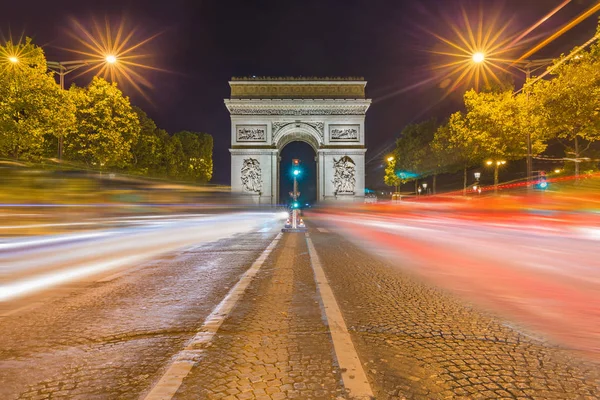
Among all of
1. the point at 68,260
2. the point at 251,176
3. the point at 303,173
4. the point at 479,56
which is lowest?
the point at 68,260

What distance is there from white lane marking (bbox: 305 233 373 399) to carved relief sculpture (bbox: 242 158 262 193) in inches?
1513

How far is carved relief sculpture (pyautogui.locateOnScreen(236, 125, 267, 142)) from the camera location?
4325 centimetres

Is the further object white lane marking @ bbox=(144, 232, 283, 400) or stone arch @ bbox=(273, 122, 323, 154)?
stone arch @ bbox=(273, 122, 323, 154)

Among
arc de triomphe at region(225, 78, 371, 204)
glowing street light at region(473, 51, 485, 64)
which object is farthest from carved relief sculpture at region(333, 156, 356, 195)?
glowing street light at region(473, 51, 485, 64)

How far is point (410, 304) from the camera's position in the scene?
4.38 metres

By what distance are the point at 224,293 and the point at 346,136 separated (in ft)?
130

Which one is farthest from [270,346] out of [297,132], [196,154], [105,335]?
[196,154]

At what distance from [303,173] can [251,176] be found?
2020cm

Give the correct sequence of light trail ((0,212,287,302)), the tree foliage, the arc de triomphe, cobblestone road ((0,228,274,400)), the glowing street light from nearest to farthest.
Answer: cobblestone road ((0,228,274,400)) < light trail ((0,212,287,302)) < the glowing street light < the tree foliage < the arc de triomphe

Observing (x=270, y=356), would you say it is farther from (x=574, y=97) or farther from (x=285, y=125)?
(x=285, y=125)

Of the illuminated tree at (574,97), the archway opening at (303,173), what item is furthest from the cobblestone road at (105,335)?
the archway opening at (303,173)

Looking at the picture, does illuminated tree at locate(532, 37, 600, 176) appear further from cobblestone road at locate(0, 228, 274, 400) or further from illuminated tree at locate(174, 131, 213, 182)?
illuminated tree at locate(174, 131, 213, 182)

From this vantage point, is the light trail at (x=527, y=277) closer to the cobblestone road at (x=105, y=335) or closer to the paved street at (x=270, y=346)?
the paved street at (x=270, y=346)

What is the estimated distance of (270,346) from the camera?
3033 millimetres
